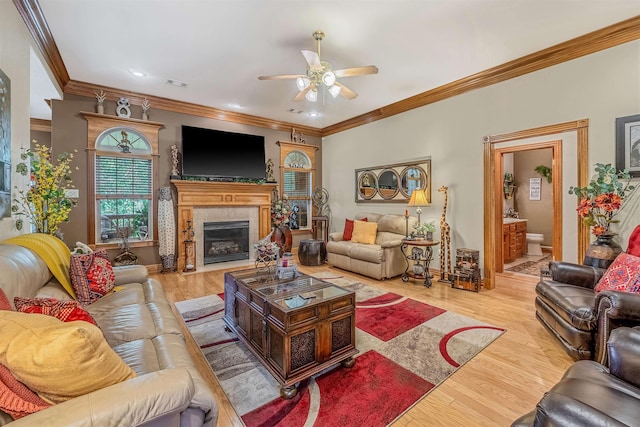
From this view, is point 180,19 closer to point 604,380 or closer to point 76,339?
point 76,339

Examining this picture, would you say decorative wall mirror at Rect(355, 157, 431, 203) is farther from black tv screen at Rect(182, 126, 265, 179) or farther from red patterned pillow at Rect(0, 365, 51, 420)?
red patterned pillow at Rect(0, 365, 51, 420)

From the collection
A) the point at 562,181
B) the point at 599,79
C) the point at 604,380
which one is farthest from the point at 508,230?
the point at 604,380

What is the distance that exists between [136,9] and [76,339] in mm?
3064

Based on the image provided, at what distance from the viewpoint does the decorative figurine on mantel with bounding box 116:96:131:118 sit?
4662mm

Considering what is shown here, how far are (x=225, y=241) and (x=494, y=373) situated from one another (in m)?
4.90

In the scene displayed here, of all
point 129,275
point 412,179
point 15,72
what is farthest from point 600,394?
point 15,72

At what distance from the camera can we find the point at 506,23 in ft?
9.46

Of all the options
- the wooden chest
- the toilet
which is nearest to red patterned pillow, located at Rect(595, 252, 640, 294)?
the wooden chest

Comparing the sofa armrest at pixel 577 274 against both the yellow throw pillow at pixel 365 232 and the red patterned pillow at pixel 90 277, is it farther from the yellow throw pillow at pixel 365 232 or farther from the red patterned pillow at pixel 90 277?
the red patterned pillow at pixel 90 277

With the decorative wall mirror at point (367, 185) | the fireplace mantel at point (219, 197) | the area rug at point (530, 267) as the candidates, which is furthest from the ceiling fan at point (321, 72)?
the area rug at point (530, 267)

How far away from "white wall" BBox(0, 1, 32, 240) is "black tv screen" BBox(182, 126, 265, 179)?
2.45 meters

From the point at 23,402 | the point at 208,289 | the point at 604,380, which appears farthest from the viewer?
the point at 208,289

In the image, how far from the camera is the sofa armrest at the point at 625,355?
50.5 inches

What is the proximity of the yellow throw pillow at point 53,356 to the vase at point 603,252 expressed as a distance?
3.92 metres
